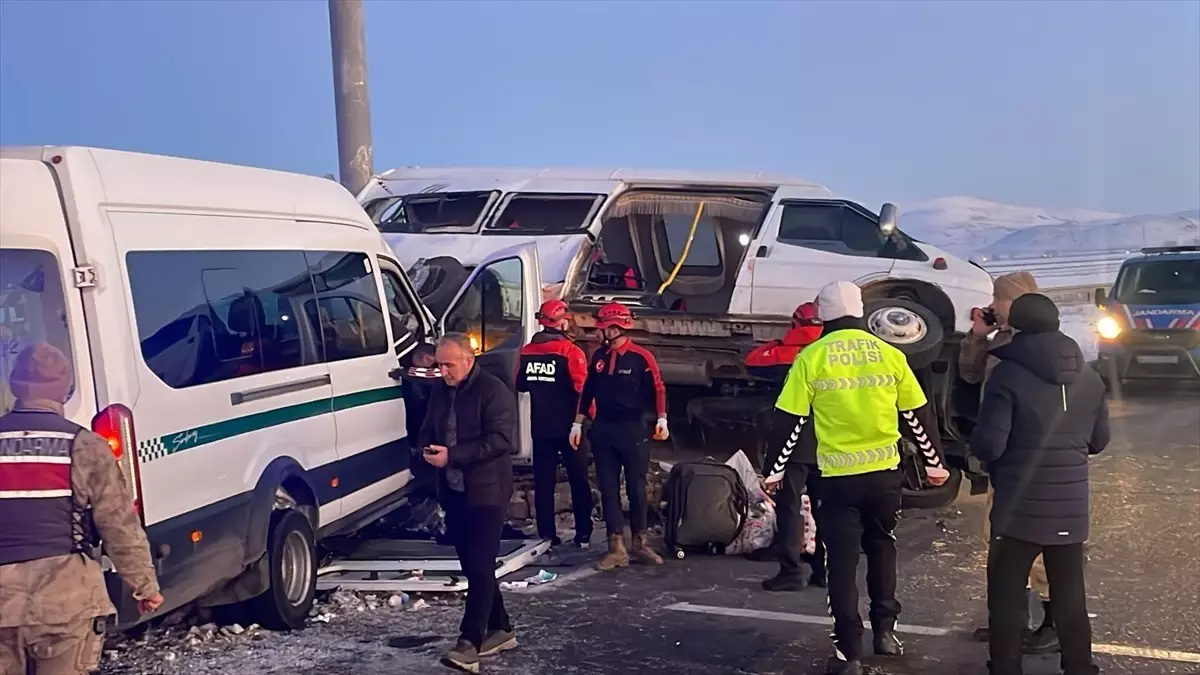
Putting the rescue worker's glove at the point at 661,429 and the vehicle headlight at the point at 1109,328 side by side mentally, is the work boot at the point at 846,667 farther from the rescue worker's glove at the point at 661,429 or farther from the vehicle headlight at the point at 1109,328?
the vehicle headlight at the point at 1109,328

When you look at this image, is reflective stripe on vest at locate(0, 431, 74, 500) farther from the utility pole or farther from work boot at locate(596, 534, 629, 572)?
the utility pole

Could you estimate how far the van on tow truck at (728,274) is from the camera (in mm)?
9133

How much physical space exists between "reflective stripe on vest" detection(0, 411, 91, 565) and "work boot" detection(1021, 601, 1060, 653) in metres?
4.17

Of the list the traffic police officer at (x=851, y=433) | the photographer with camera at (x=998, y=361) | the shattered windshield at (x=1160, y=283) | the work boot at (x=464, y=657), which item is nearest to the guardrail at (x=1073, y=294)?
the shattered windshield at (x=1160, y=283)

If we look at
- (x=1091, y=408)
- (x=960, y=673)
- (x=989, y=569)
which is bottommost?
(x=960, y=673)

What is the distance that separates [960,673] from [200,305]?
3863mm

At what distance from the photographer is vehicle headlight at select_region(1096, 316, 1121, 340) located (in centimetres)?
1455

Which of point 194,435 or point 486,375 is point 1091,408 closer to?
point 486,375

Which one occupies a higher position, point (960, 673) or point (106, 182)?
point (106, 182)

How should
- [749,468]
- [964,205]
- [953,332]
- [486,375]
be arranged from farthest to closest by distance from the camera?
[964,205], [953,332], [749,468], [486,375]

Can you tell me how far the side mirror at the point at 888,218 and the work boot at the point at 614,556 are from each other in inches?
154

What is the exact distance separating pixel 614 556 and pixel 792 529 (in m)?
1.19

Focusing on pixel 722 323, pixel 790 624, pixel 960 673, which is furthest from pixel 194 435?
pixel 722 323

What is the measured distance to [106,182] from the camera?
481cm
